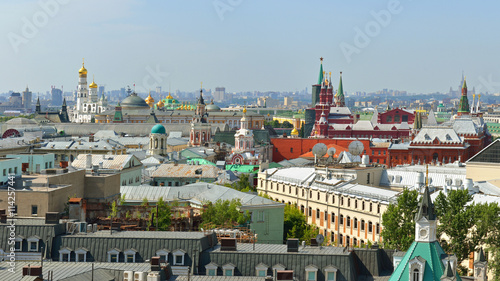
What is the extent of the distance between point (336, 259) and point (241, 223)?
22.9 m

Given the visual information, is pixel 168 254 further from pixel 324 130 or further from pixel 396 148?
pixel 324 130

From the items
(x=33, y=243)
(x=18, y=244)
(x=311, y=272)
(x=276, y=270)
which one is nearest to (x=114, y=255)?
(x=33, y=243)

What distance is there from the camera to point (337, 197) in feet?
242

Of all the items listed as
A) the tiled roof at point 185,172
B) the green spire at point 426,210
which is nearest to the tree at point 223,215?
the green spire at point 426,210

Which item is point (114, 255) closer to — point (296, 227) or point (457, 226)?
point (457, 226)

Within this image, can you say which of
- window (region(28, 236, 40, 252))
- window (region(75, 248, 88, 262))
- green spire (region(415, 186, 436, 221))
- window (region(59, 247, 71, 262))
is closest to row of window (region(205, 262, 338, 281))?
green spire (region(415, 186, 436, 221))

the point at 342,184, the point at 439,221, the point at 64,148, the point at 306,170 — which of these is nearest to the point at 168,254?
the point at 439,221

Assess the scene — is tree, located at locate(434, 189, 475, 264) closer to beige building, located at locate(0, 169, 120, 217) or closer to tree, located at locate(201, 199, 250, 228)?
tree, located at locate(201, 199, 250, 228)

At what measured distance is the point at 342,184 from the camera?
2972 inches

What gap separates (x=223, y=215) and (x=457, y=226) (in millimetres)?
15501

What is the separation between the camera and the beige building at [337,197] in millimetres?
67875

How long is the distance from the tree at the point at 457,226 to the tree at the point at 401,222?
184 cm

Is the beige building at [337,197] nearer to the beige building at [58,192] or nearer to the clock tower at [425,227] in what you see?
the beige building at [58,192]

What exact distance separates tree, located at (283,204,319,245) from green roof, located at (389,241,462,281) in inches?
1128
